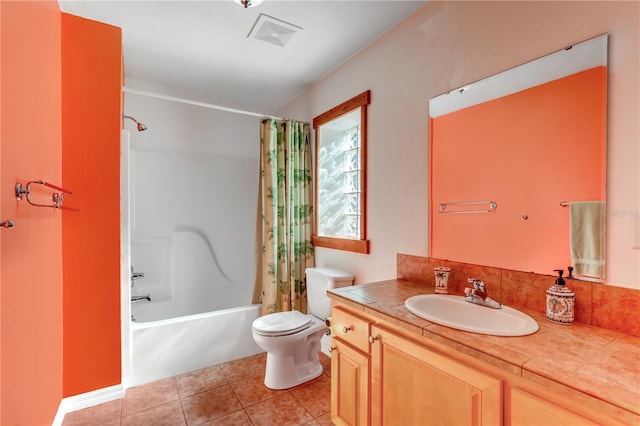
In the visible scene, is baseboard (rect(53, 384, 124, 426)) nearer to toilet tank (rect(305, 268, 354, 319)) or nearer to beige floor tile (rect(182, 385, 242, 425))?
beige floor tile (rect(182, 385, 242, 425))

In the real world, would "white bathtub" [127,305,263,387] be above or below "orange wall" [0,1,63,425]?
below

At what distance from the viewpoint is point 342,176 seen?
8.20 ft

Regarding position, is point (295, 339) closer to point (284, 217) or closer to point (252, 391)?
point (252, 391)

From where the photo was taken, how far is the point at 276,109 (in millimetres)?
3479

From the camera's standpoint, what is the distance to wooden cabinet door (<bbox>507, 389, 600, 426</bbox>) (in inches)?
27.8

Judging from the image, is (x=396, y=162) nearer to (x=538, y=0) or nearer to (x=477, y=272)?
(x=477, y=272)

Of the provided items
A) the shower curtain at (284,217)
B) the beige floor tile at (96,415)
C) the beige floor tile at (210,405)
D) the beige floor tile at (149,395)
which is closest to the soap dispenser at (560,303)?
the beige floor tile at (210,405)

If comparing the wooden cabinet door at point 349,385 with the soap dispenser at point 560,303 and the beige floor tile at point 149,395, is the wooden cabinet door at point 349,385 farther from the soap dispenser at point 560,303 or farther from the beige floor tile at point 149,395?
the beige floor tile at point 149,395

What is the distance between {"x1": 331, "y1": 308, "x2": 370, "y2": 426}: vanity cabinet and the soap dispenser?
71 cm

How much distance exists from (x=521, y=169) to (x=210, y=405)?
7.22ft

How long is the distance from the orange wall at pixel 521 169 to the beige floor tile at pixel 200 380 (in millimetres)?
1773

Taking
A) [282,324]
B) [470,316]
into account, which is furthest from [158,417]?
[470,316]

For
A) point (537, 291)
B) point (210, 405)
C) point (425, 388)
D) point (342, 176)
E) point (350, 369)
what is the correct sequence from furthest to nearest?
point (342, 176), point (210, 405), point (350, 369), point (537, 291), point (425, 388)

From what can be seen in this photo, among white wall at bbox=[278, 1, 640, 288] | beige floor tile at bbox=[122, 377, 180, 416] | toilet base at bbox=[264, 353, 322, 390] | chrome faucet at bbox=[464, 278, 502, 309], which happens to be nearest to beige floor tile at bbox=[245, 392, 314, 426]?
toilet base at bbox=[264, 353, 322, 390]
